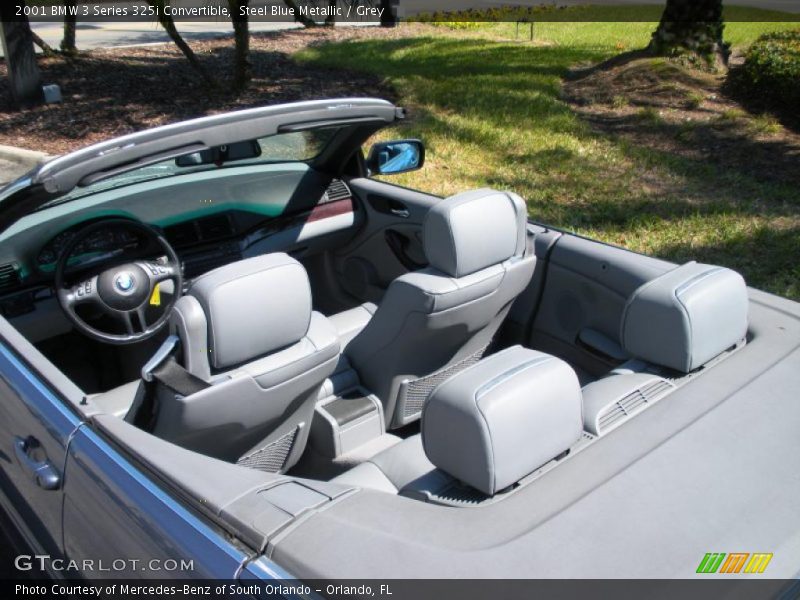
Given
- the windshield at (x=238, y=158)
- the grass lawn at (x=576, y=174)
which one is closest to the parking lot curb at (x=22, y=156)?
the grass lawn at (x=576, y=174)

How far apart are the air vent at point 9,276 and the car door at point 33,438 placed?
2.06 ft

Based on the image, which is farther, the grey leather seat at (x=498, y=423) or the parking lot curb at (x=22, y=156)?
the parking lot curb at (x=22, y=156)

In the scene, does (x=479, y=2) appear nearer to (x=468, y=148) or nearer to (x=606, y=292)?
(x=468, y=148)

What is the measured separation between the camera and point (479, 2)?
1024 inches

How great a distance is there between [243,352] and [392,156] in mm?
2182

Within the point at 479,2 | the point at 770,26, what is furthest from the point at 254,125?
the point at 479,2

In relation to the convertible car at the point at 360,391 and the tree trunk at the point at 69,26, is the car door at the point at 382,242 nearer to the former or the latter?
the convertible car at the point at 360,391

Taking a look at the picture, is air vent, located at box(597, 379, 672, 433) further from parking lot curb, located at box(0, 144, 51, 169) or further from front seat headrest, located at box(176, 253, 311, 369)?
parking lot curb, located at box(0, 144, 51, 169)

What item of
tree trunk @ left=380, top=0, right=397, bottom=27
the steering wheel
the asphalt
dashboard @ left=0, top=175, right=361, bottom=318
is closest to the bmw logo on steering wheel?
the steering wheel

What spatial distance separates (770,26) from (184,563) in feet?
64.3

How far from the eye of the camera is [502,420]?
1646 millimetres

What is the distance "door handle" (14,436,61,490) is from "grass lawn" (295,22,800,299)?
15.3 ft

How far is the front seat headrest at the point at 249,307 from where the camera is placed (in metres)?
2.10

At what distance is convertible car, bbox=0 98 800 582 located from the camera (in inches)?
60.9
